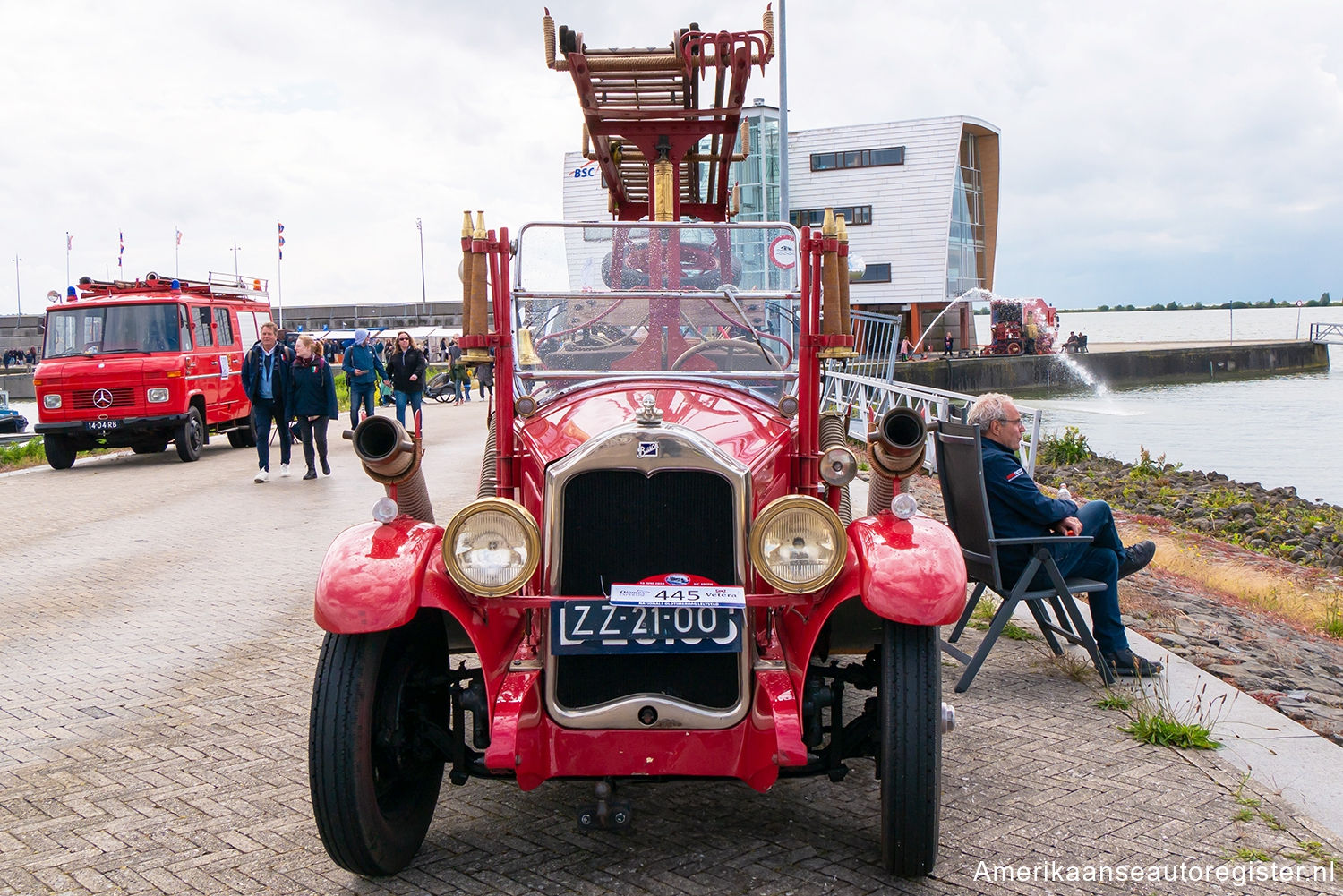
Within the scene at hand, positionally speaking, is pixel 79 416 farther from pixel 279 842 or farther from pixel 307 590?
pixel 279 842

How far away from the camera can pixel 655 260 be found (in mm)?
5215

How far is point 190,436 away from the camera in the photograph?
55.0 feet

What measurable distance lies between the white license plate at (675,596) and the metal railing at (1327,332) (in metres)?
77.5

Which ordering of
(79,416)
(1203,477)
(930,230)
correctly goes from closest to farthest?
(79,416) → (1203,477) → (930,230)

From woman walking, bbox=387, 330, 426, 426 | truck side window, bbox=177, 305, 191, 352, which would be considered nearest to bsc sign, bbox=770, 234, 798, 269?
woman walking, bbox=387, 330, 426, 426

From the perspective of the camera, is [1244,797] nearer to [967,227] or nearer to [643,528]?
[643,528]

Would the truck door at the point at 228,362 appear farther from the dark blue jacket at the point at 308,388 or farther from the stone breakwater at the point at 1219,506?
the stone breakwater at the point at 1219,506

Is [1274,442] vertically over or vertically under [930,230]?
under

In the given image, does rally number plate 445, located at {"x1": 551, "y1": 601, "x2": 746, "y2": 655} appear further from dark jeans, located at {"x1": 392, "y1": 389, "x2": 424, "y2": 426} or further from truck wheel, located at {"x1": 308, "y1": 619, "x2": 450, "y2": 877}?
dark jeans, located at {"x1": 392, "y1": 389, "x2": 424, "y2": 426}

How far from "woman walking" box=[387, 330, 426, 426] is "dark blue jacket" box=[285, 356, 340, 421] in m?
2.45

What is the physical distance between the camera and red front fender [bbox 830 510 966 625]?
3678 mm

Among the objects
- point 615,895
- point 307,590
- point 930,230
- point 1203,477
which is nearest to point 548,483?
point 615,895

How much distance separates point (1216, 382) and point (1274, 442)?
2978cm

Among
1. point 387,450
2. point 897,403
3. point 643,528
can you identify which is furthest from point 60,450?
point 643,528
